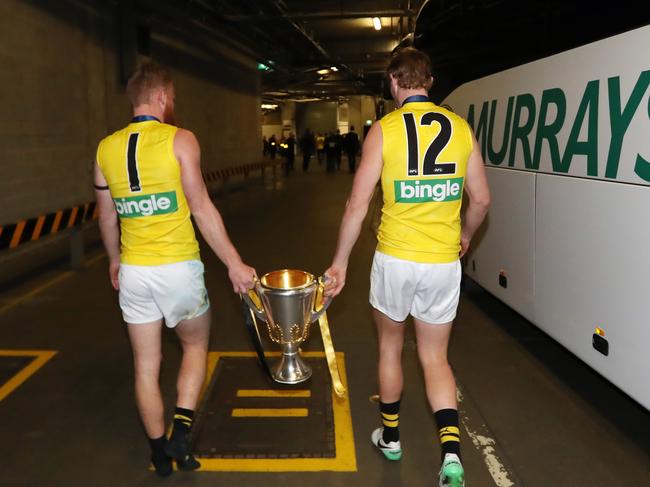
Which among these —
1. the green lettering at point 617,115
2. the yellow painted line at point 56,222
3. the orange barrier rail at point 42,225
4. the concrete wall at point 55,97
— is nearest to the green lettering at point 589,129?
the green lettering at point 617,115

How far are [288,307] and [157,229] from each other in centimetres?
75

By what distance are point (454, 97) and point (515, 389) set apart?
11.8ft

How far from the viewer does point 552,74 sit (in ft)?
14.0

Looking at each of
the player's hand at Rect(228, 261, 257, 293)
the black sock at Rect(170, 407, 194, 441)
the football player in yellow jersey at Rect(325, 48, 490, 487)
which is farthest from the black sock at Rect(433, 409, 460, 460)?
the black sock at Rect(170, 407, 194, 441)

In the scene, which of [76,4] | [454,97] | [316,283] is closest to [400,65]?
[316,283]

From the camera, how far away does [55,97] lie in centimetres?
903

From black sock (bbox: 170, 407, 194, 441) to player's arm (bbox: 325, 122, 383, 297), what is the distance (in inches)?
38.9

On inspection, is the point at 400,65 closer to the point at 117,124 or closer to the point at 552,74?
the point at 552,74

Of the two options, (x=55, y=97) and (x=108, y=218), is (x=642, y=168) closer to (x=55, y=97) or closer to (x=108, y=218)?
(x=108, y=218)

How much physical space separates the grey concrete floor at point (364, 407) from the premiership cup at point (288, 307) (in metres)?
0.61

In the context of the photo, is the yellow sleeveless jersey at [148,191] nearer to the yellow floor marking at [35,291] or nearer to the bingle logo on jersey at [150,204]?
the bingle logo on jersey at [150,204]

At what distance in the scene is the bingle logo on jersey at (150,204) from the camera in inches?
117

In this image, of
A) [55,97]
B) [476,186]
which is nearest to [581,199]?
[476,186]

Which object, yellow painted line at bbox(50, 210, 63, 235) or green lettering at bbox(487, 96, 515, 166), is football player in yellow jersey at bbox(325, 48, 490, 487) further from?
yellow painted line at bbox(50, 210, 63, 235)
